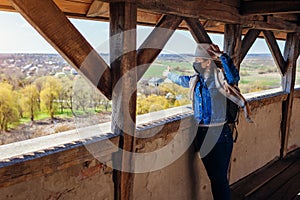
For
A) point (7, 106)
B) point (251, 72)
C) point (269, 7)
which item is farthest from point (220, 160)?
point (251, 72)

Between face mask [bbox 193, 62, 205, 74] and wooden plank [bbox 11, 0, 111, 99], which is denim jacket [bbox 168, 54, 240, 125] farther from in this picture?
wooden plank [bbox 11, 0, 111, 99]

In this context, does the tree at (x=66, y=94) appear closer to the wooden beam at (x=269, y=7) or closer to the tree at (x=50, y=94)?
the tree at (x=50, y=94)

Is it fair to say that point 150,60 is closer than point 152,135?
Yes

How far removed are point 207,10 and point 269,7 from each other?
70 centimetres

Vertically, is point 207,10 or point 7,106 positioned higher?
point 207,10

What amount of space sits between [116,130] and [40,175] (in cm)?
52

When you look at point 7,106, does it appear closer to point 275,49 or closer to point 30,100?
point 30,100

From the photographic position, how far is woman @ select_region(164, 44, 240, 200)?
7.70ft

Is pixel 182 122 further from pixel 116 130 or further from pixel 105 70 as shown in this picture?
pixel 105 70

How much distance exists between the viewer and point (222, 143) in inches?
94.8

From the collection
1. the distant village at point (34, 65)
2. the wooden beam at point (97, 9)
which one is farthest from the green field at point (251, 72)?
the distant village at point (34, 65)

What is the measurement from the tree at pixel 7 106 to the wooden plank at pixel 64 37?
73cm

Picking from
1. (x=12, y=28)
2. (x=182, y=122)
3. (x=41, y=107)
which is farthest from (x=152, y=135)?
(x=12, y=28)

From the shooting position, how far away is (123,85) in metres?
1.74
